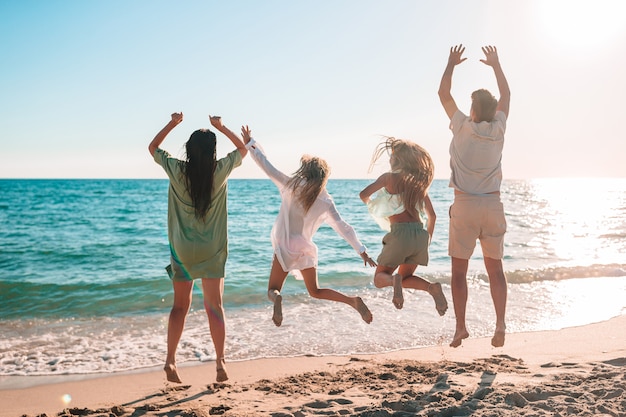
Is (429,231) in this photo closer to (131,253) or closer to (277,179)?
(277,179)

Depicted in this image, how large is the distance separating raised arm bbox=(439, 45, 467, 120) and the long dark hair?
2060 mm

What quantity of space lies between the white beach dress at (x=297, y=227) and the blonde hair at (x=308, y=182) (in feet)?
0.18

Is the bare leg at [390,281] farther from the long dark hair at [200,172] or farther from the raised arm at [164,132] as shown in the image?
the raised arm at [164,132]

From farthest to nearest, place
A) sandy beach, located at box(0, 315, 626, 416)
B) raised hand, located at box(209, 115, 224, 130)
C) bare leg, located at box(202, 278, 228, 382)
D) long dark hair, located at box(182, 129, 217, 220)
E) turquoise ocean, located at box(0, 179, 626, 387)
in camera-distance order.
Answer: turquoise ocean, located at box(0, 179, 626, 387)
raised hand, located at box(209, 115, 224, 130)
bare leg, located at box(202, 278, 228, 382)
long dark hair, located at box(182, 129, 217, 220)
sandy beach, located at box(0, 315, 626, 416)

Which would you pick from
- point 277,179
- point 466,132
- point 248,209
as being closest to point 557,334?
point 466,132

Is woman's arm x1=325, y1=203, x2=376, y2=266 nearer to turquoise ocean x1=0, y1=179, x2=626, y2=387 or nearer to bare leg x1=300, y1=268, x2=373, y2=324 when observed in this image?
bare leg x1=300, y1=268, x2=373, y2=324

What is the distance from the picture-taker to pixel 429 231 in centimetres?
514

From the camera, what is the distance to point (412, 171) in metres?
4.93

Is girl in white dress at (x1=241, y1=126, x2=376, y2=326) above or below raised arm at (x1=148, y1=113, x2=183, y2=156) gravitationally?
below

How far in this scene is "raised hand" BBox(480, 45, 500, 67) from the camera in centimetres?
502

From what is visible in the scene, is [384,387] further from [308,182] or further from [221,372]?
[308,182]

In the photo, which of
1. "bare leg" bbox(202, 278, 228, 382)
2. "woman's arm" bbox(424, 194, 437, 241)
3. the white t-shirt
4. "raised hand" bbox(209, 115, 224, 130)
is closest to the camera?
"bare leg" bbox(202, 278, 228, 382)

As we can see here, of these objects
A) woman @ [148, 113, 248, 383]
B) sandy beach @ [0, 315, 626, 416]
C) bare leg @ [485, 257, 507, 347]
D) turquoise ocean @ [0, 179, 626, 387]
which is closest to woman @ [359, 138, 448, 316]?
bare leg @ [485, 257, 507, 347]

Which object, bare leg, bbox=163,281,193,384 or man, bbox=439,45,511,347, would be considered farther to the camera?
man, bbox=439,45,511,347
